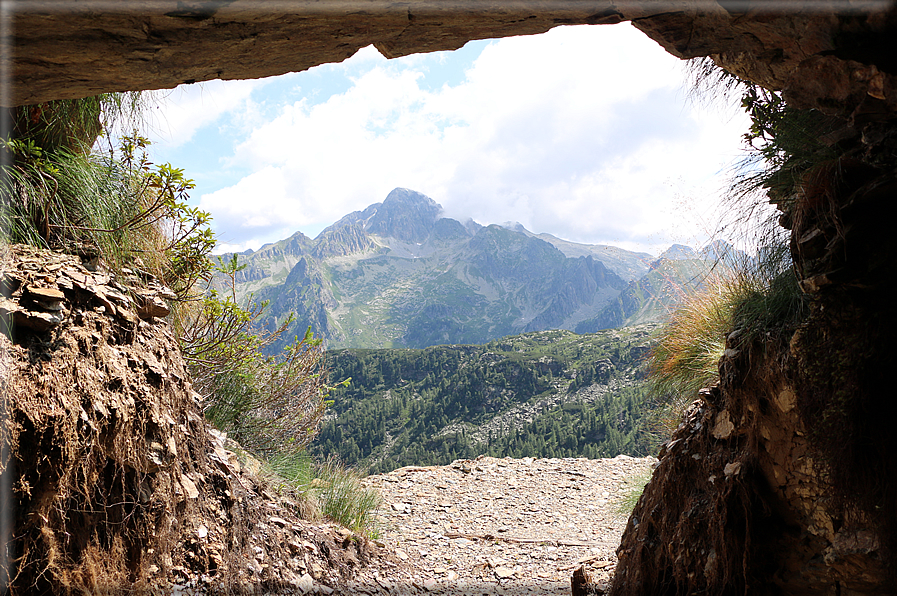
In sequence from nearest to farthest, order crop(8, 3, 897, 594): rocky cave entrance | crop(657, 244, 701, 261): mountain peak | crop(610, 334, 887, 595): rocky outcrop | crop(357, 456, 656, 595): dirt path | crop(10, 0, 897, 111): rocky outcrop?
1. crop(10, 0, 897, 111): rocky outcrop
2. crop(8, 3, 897, 594): rocky cave entrance
3. crop(610, 334, 887, 595): rocky outcrop
4. crop(657, 244, 701, 261): mountain peak
5. crop(357, 456, 656, 595): dirt path

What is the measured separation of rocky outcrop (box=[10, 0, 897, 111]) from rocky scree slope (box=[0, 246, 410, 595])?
1285mm

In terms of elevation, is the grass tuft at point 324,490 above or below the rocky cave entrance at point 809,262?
below

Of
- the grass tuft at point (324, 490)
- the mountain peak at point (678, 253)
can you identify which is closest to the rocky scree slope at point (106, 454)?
the grass tuft at point (324, 490)

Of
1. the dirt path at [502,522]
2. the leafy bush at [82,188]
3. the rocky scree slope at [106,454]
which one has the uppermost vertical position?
the leafy bush at [82,188]

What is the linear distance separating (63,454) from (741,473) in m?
4.21

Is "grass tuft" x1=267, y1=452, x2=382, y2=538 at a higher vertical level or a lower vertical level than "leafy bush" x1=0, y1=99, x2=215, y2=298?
lower

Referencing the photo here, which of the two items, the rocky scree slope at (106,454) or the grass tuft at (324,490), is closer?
the rocky scree slope at (106,454)

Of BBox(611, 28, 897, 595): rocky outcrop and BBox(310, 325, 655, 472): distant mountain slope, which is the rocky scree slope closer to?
BBox(611, 28, 897, 595): rocky outcrop

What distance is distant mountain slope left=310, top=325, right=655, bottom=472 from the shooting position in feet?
187

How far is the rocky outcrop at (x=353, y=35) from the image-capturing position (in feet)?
5.66

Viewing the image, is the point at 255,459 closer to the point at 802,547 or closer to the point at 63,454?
the point at 63,454

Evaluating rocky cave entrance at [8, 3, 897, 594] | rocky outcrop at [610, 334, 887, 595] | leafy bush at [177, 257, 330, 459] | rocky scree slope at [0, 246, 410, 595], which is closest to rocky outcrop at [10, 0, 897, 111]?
rocky cave entrance at [8, 3, 897, 594]

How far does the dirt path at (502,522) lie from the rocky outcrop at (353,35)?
4.60 metres

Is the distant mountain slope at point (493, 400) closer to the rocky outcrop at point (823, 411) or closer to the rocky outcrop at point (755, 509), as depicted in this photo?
the rocky outcrop at point (755, 509)
